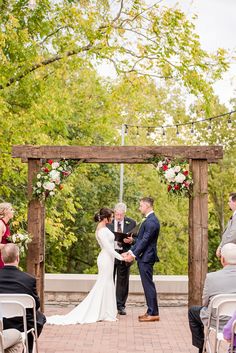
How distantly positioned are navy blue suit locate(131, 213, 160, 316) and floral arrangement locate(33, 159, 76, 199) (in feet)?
4.51

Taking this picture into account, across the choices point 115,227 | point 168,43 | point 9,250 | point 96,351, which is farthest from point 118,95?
point 9,250

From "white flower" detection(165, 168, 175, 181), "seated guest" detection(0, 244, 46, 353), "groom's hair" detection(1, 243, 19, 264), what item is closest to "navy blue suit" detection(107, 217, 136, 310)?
"white flower" detection(165, 168, 175, 181)

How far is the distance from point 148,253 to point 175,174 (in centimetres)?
116

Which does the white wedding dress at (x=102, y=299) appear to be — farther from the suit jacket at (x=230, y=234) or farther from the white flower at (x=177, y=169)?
the suit jacket at (x=230, y=234)

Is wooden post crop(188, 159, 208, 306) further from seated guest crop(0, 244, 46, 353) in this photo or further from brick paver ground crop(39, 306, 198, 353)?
seated guest crop(0, 244, 46, 353)

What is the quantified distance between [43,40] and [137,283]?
18.7 feet

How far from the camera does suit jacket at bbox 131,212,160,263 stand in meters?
10.8

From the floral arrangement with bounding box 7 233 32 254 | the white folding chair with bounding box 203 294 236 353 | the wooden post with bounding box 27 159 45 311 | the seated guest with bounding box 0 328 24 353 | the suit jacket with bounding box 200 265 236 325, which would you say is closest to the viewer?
the seated guest with bounding box 0 328 24 353

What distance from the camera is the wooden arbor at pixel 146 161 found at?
1096 cm

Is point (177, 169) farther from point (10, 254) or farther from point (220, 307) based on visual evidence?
point (220, 307)

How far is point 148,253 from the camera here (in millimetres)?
10914

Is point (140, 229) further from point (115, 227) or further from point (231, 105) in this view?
point (231, 105)

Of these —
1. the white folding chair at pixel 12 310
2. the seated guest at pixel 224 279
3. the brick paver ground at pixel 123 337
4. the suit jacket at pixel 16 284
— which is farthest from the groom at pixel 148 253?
the white folding chair at pixel 12 310

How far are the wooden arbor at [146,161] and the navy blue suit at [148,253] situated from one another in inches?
21.1
